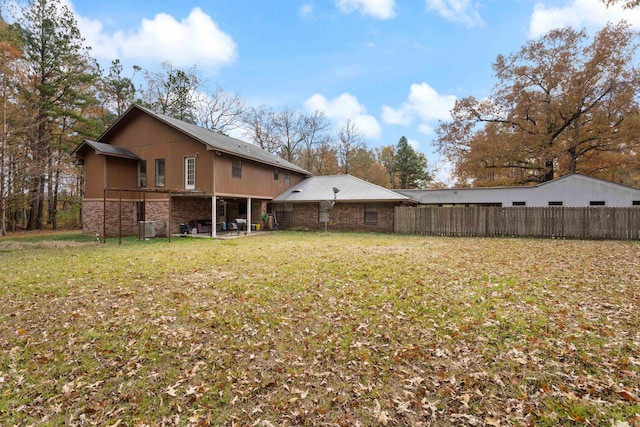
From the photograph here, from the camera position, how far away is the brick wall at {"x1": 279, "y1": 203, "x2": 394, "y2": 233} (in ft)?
60.1

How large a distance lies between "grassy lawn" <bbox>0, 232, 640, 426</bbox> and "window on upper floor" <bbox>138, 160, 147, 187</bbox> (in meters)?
11.6

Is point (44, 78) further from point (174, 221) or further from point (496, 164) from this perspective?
point (496, 164)

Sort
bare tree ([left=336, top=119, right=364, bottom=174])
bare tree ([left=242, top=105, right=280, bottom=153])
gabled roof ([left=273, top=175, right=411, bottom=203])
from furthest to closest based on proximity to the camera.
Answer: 1. bare tree ([left=336, top=119, right=364, bottom=174])
2. bare tree ([left=242, top=105, right=280, bottom=153])
3. gabled roof ([left=273, top=175, right=411, bottom=203])

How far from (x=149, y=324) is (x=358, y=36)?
16.2 meters

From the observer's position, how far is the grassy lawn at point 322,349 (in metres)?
2.62

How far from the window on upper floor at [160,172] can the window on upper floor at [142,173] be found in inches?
35.2

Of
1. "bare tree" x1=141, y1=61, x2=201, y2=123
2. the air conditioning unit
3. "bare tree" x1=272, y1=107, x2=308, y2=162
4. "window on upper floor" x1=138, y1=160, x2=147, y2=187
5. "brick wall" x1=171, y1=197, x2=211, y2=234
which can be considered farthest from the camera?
"bare tree" x1=272, y1=107, x2=308, y2=162

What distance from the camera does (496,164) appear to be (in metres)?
25.4

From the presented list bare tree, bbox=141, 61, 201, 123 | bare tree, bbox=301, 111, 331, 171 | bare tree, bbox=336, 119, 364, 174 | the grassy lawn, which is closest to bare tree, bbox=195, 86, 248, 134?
bare tree, bbox=141, 61, 201, 123

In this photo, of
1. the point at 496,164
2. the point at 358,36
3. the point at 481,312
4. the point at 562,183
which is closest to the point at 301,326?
the point at 481,312

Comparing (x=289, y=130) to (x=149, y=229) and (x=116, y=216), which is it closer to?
(x=116, y=216)

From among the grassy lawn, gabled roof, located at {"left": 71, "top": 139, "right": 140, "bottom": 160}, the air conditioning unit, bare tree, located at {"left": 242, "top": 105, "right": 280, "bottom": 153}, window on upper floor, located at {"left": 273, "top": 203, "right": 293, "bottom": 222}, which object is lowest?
the grassy lawn

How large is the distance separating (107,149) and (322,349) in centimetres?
1743

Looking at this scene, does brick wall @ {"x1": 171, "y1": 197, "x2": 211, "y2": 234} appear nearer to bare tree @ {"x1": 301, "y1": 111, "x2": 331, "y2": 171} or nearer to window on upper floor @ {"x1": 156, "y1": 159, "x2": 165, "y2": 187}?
window on upper floor @ {"x1": 156, "y1": 159, "x2": 165, "y2": 187}
